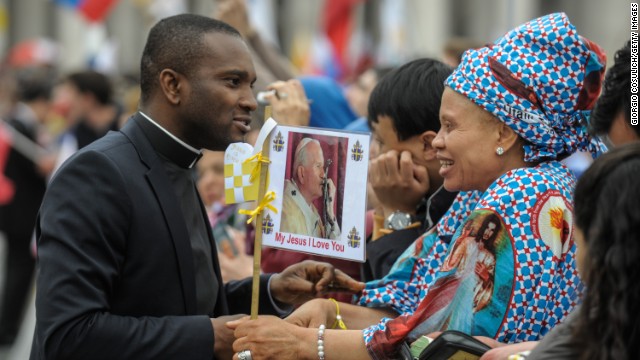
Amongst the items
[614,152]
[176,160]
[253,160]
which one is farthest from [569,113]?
[176,160]

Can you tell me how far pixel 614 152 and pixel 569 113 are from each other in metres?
0.84

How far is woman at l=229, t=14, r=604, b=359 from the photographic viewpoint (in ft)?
9.77

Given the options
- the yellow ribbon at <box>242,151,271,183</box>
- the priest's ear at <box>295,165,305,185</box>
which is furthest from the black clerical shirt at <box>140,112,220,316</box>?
the priest's ear at <box>295,165,305,185</box>

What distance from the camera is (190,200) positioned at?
3.63m

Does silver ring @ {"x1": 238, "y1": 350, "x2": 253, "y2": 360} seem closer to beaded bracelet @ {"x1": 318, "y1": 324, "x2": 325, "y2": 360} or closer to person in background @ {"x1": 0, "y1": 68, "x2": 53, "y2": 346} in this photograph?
beaded bracelet @ {"x1": 318, "y1": 324, "x2": 325, "y2": 360}

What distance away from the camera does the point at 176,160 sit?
3.55 metres

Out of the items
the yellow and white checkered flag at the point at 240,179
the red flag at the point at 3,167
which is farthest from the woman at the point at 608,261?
the red flag at the point at 3,167

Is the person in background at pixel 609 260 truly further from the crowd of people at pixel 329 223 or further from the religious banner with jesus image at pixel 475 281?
the religious banner with jesus image at pixel 475 281

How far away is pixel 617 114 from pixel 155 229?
158cm

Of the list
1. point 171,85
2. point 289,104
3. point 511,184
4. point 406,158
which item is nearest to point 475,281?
point 511,184

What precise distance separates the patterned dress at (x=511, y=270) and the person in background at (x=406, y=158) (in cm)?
82

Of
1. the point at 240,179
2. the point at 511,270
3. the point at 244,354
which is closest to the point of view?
the point at 511,270

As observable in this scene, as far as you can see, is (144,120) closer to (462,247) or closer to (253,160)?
(253,160)

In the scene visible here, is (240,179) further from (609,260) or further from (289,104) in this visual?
(609,260)
